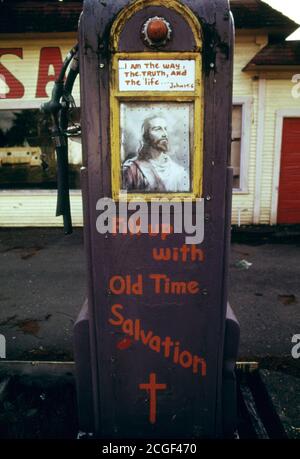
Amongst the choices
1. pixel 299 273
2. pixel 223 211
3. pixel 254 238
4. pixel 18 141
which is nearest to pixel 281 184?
pixel 254 238

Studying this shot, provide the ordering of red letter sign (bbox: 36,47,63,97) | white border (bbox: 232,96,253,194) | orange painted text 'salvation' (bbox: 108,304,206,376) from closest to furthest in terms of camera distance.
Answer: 1. orange painted text 'salvation' (bbox: 108,304,206,376)
2. red letter sign (bbox: 36,47,63,97)
3. white border (bbox: 232,96,253,194)

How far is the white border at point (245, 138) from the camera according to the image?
8.31m

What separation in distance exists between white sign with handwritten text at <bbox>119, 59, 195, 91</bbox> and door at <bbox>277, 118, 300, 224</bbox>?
722 centimetres

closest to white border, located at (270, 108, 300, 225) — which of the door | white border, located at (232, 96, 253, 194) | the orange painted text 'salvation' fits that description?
the door

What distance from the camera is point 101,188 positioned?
6.63 ft

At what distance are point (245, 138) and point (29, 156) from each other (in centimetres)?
467

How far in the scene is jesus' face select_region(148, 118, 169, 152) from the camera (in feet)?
6.43

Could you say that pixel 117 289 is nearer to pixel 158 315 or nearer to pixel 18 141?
pixel 158 315

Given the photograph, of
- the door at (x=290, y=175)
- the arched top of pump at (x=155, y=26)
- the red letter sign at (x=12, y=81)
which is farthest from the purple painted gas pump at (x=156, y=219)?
the red letter sign at (x=12, y=81)

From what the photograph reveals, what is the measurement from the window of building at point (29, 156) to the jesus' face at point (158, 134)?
22.8 feet

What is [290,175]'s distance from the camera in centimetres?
866

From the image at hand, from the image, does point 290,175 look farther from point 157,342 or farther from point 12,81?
point 157,342

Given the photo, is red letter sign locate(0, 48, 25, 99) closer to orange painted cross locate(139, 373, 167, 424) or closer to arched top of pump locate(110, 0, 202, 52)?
arched top of pump locate(110, 0, 202, 52)

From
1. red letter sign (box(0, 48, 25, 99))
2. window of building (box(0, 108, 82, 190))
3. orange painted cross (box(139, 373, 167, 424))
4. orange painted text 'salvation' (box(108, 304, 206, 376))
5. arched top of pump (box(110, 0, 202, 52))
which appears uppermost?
red letter sign (box(0, 48, 25, 99))
